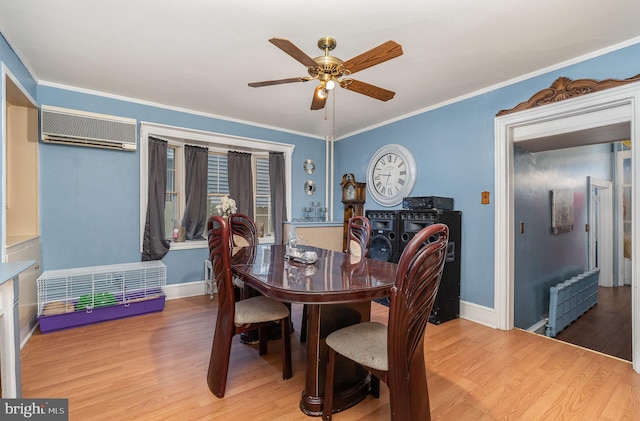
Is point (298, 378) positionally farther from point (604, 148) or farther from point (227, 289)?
point (604, 148)

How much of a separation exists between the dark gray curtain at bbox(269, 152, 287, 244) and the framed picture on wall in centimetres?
380

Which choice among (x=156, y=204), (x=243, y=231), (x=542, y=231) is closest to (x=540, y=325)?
(x=542, y=231)

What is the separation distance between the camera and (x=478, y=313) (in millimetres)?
3123

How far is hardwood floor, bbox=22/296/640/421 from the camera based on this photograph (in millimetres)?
1706

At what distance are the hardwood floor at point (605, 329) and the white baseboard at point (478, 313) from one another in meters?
1.10

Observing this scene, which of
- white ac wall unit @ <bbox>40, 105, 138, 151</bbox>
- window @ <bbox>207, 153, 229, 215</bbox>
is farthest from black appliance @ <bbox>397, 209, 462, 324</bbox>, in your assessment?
→ white ac wall unit @ <bbox>40, 105, 138, 151</bbox>

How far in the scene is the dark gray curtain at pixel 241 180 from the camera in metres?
4.26

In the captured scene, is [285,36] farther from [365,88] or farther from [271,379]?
[271,379]

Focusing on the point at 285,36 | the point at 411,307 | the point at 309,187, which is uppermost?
the point at 285,36

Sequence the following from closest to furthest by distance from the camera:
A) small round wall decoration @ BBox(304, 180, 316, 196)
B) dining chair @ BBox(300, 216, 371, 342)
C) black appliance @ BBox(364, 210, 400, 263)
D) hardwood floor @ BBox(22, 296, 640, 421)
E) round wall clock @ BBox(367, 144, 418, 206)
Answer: hardwood floor @ BBox(22, 296, 640, 421), dining chair @ BBox(300, 216, 371, 342), black appliance @ BBox(364, 210, 400, 263), round wall clock @ BBox(367, 144, 418, 206), small round wall decoration @ BBox(304, 180, 316, 196)

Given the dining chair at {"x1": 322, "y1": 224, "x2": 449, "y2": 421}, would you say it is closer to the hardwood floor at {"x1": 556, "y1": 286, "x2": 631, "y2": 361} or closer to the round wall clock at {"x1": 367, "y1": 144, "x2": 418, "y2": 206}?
the round wall clock at {"x1": 367, "y1": 144, "x2": 418, "y2": 206}

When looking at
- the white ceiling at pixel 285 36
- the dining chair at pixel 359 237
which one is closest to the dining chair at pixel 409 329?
the dining chair at pixel 359 237

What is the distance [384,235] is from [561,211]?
2.53 m

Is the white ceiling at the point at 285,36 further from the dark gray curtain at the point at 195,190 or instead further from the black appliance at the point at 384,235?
the black appliance at the point at 384,235
